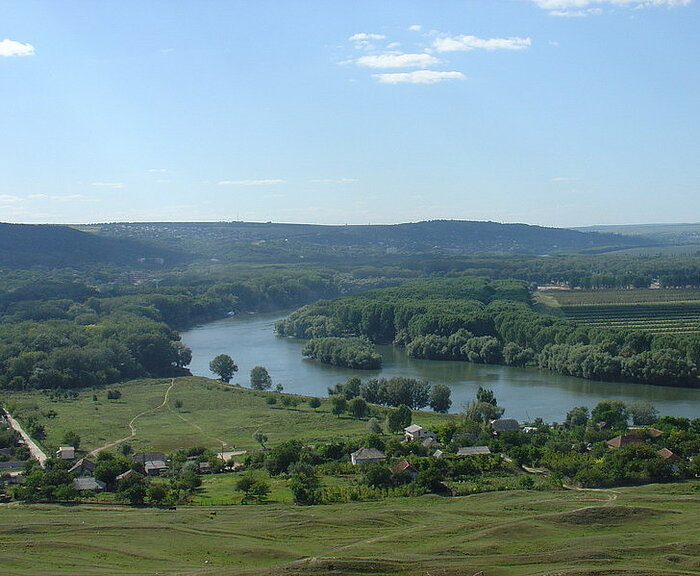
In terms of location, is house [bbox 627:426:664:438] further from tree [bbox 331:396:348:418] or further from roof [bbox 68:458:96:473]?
roof [bbox 68:458:96:473]

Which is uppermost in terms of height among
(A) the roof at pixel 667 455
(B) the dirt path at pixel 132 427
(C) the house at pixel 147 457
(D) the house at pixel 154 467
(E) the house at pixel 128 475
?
(A) the roof at pixel 667 455

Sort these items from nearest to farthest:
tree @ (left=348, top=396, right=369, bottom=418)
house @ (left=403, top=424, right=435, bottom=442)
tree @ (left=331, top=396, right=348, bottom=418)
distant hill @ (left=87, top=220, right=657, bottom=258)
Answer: house @ (left=403, top=424, right=435, bottom=442)
tree @ (left=348, top=396, right=369, bottom=418)
tree @ (left=331, top=396, right=348, bottom=418)
distant hill @ (left=87, top=220, right=657, bottom=258)

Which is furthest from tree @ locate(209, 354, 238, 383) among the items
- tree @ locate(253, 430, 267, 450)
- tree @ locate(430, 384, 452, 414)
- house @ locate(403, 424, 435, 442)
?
house @ locate(403, 424, 435, 442)

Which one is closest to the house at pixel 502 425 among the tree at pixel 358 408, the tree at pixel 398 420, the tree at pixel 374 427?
the tree at pixel 398 420

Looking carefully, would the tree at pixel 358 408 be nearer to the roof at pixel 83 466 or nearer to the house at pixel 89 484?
the roof at pixel 83 466

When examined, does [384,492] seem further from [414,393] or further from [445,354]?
[445,354]

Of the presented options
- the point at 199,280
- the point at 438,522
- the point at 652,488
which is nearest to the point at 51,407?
the point at 438,522

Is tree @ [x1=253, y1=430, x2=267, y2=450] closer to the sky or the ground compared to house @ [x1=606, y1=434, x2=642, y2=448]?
closer to the ground

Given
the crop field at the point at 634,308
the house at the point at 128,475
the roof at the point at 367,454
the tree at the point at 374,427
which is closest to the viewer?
the house at the point at 128,475
